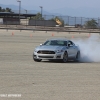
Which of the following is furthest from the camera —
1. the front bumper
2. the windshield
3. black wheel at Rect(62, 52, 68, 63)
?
the windshield

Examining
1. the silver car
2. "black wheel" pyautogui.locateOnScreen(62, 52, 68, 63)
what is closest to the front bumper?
the silver car

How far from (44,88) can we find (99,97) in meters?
2.15

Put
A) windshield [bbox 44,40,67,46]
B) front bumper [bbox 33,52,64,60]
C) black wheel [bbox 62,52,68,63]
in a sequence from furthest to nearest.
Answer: windshield [bbox 44,40,67,46] → black wheel [bbox 62,52,68,63] → front bumper [bbox 33,52,64,60]

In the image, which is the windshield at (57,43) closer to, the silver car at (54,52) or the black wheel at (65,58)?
the silver car at (54,52)

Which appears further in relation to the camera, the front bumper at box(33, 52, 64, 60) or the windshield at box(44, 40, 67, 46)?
the windshield at box(44, 40, 67, 46)

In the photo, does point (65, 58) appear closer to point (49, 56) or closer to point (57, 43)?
point (49, 56)

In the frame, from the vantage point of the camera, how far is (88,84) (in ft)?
44.6

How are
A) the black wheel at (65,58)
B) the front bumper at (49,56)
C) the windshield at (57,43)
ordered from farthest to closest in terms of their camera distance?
the windshield at (57,43)
the black wheel at (65,58)
the front bumper at (49,56)

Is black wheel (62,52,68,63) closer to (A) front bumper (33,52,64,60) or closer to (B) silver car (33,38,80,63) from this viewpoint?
(B) silver car (33,38,80,63)

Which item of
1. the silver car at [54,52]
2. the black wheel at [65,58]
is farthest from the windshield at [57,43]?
the black wheel at [65,58]

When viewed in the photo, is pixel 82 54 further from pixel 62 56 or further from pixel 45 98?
pixel 45 98

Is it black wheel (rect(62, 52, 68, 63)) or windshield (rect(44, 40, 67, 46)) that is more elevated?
windshield (rect(44, 40, 67, 46))

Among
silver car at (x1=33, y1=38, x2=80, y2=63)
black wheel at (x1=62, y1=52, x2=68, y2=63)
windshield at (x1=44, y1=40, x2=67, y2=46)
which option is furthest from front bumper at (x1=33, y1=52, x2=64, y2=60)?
windshield at (x1=44, y1=40, x2=67, y2=46)

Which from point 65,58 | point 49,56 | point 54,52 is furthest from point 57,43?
point 49,56
